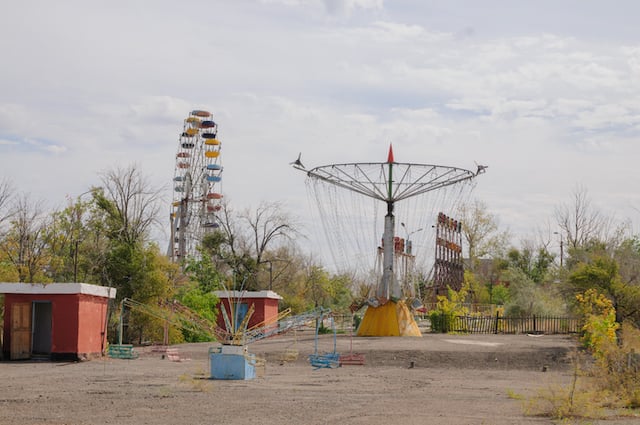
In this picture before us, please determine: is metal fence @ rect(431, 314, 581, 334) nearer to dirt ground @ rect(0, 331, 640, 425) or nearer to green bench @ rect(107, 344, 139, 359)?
dirt ground @ rect(0, 331, 640, 425)

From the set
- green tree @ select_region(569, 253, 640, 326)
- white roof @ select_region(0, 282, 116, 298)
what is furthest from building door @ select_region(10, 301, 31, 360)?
green tree @ select_region(569, 253, 640, 326)

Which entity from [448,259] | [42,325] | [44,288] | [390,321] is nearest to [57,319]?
[44,288]

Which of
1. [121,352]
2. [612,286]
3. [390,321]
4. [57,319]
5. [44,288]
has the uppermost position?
[612,286]

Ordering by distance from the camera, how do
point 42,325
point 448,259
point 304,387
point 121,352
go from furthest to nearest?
point 448,259, point 42,325, point 121,352, point 304,387

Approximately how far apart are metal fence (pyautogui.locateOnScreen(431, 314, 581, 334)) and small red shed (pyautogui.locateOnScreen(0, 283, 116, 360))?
69.0 ft

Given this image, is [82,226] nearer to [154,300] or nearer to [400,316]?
[154,300]

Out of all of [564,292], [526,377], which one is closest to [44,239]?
[564,292]

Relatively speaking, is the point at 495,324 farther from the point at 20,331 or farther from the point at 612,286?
the point at 20,331

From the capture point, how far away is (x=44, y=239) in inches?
1978

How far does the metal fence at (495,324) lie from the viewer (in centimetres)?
4512

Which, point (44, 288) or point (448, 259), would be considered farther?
point (448, 259)

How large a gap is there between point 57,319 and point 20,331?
1702 millimetres

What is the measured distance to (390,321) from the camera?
40969mm

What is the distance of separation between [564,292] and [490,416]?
80.6 feet
